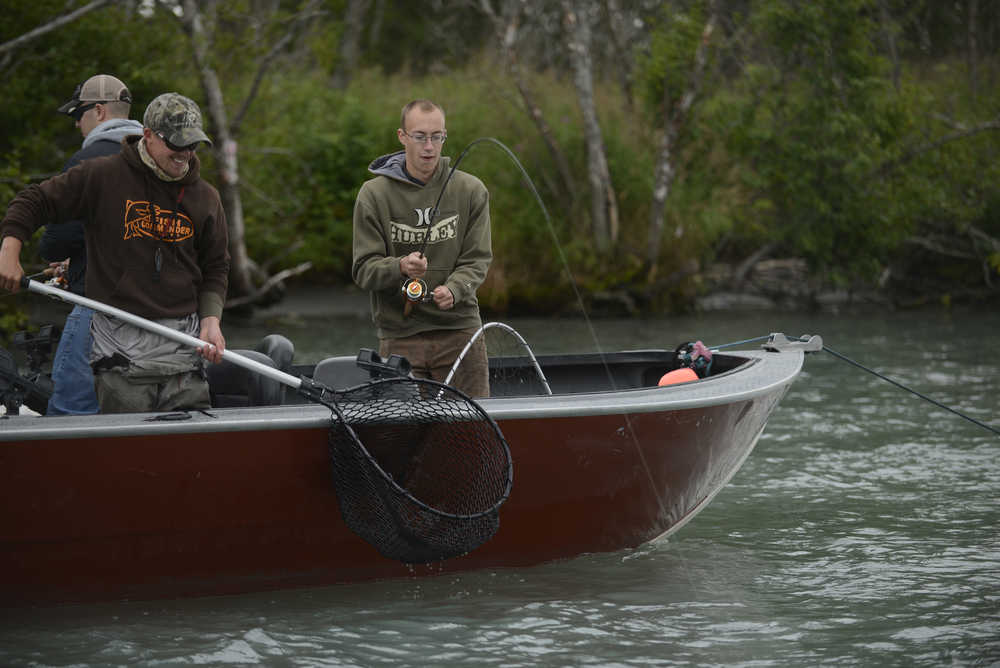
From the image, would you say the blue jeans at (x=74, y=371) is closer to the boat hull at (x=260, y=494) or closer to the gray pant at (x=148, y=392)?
the gray pant at (x=148, y=392)

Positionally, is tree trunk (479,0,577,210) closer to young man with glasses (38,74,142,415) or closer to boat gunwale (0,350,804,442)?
boat gunwale (0,350,804,442)

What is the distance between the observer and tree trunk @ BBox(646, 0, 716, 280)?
16.7 m

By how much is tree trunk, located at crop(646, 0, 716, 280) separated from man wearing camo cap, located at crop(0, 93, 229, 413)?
13.1 meters

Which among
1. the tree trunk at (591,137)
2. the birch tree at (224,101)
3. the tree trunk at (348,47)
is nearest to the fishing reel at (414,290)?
the birch tree at (224,101)

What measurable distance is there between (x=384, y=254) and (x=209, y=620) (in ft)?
4.78

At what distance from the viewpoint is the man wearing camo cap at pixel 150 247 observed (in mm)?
3721

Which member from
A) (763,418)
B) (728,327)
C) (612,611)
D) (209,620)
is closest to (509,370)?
(763,418)

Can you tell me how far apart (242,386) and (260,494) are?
0.78m

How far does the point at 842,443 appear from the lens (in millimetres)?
7570

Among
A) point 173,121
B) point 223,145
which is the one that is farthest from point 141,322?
point 223,145

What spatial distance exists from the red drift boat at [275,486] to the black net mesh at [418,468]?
12cm

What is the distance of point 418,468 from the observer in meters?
4.07

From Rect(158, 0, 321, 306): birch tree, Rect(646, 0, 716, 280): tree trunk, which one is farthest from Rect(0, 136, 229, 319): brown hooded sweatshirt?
Rect(646, 0, 716, 280): tree trunk

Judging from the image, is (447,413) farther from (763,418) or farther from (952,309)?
(952,309)
